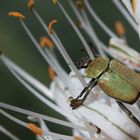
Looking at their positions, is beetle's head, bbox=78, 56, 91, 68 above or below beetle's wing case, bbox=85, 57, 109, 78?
above

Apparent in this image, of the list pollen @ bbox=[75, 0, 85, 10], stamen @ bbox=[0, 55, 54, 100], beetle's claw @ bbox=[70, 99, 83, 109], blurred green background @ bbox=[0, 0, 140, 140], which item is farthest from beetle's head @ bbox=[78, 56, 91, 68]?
blurred green background @ bbox=[0, 0, 140, 140]

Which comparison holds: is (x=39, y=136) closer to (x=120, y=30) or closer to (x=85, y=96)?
(x=85, y=96)

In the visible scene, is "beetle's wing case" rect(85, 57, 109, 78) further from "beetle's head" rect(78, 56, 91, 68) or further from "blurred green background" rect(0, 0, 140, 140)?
"blurred green background" rect(0, 0, 140, 140)

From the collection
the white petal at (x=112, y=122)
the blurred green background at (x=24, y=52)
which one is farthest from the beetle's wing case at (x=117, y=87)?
the blurred green background at (x=24, y=52)

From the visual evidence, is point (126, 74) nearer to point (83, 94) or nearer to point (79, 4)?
point (83, 94)

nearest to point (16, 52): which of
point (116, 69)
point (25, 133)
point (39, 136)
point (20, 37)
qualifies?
point (20, 37)

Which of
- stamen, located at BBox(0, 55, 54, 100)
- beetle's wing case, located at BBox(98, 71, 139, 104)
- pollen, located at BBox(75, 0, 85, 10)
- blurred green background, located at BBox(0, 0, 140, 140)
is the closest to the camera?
beetle's wing case, located at BBox(98, 71, 139, 104)

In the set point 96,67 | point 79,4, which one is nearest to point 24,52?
point 79,4

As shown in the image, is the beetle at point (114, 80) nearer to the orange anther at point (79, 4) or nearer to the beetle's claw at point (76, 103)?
the beetle's claw at point (76, 103)
